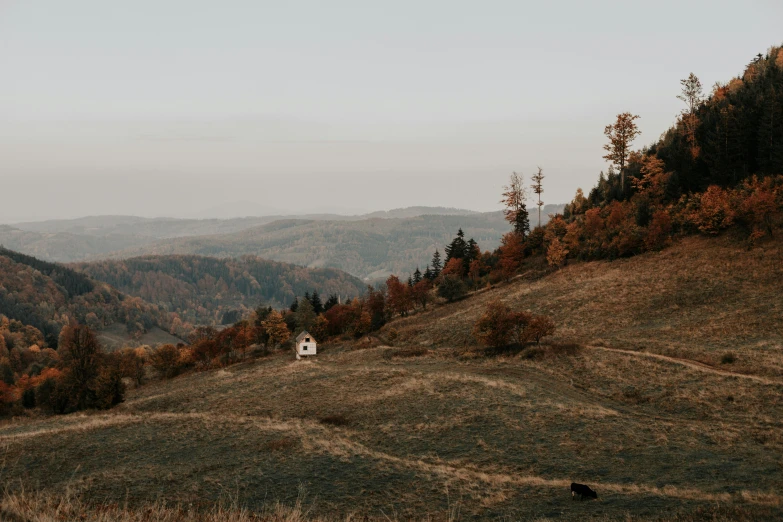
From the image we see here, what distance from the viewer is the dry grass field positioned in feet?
68.9

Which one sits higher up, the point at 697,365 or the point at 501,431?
the point at 697,365

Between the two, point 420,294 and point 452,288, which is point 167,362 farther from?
point 452,288

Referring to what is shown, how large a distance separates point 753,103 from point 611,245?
120 feet

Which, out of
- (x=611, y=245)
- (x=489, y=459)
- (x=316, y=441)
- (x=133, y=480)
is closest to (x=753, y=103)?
(x=611, y=245)

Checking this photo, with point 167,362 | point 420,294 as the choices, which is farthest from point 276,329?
point 420,294

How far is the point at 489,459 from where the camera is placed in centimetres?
2716

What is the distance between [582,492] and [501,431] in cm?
1122

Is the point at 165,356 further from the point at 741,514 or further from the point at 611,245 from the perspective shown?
the point at 741,514

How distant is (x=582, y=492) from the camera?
20578 millimetres

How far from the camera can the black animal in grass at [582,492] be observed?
66.9ft

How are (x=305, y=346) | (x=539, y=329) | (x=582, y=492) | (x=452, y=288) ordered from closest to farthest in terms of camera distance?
(x=582, y=492)
(x=539, y=329)
(x=305, y=346)
(x=452, y=288)

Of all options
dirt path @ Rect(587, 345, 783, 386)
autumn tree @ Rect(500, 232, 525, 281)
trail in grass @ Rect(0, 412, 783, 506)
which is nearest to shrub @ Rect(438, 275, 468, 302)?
autumn tree @ Rect(500, 232, 525, 281)

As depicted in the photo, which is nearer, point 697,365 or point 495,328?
point 697,365

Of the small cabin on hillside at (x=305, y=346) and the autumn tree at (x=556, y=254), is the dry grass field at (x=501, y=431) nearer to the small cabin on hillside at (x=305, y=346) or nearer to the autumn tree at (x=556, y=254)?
the small cabin on hillside at (x=305, y=346)
